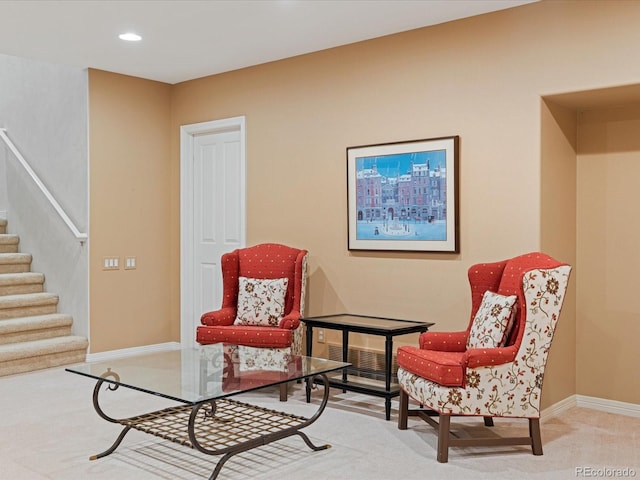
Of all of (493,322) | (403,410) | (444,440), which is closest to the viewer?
(444,440)

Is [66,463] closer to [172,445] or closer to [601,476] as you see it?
[172,445]

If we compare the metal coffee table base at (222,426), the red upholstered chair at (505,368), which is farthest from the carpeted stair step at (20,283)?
the red upholstered chair at (505,368)

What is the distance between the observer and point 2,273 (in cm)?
664

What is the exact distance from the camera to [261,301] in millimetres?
5172

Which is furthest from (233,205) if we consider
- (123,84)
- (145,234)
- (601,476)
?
(601,476)

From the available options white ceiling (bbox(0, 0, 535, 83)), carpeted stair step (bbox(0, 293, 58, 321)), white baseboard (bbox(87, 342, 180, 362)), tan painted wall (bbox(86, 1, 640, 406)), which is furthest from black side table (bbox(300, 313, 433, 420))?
carpeted stair step (bbox(0, 293, 58, 321))

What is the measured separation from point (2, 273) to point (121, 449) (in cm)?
366

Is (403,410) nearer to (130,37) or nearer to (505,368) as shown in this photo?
(505,368)

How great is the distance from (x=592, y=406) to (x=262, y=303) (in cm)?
248

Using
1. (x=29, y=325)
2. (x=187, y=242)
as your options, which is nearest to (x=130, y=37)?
(x=187, y=242)

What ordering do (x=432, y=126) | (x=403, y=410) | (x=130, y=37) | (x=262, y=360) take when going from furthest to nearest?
(x=130, y=37) < (x=432, y=126) < (x=403, y=410) < (x=262, y=360)

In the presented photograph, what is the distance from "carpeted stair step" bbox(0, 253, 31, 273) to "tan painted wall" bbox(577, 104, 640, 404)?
5226 mm

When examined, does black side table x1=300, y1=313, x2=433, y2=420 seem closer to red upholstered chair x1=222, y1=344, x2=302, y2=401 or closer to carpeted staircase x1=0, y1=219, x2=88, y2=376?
red upholstered chair x1=222, y1=344, x2=302, y2=401

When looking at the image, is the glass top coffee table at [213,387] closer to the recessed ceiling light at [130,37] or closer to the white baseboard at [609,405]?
the white baseboard at [609,405]
